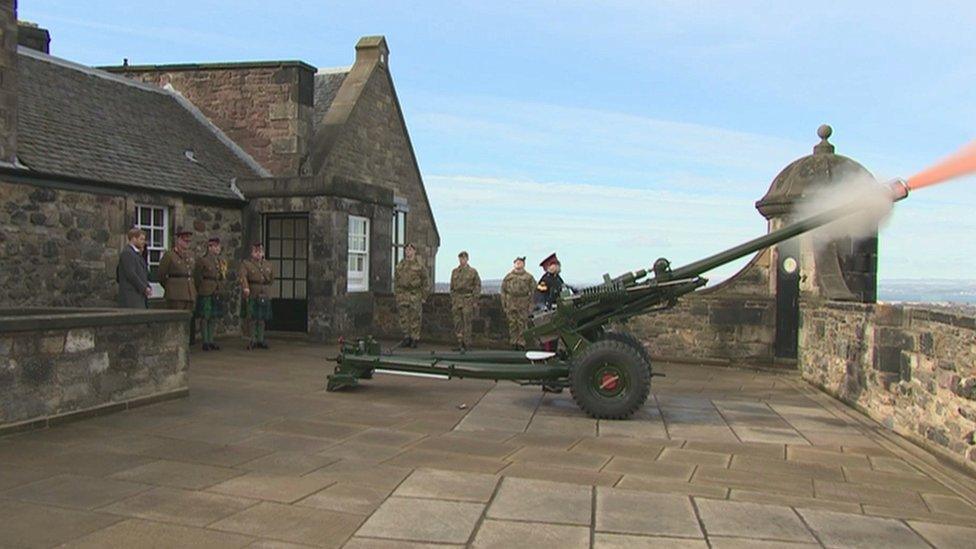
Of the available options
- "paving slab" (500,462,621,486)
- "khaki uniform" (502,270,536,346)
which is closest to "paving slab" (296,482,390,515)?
"paving slab" (500,462,621,486)

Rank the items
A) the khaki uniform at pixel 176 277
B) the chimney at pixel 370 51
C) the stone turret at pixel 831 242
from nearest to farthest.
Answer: the stone turret at pixel 831 242, the khaki uniform at pixel 176 277, the chimney at pixel 370 51

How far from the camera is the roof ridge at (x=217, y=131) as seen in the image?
17.0 meters

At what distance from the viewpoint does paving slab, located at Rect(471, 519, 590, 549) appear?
402cm

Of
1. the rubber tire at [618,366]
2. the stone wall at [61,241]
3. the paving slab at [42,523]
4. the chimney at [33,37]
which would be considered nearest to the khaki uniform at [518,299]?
the rubber tire at [618,366]

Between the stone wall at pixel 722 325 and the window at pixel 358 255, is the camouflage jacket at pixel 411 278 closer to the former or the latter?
the window at pixel 358 255

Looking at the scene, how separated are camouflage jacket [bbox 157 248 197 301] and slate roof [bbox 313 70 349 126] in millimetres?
8062

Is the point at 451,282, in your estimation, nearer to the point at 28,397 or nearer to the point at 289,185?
the point at 289,185

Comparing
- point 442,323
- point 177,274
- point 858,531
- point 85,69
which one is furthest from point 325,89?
point 858,531

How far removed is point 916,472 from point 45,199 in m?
11.1

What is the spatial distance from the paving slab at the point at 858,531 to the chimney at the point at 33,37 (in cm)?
1687

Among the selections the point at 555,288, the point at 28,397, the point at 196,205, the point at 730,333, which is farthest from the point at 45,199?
the point at 730,333

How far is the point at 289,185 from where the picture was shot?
1438 centimetres

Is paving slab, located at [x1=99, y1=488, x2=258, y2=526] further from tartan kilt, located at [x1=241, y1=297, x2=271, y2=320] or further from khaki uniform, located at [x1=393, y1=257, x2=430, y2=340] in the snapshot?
khaki uniform, located at [x1=393, y1=257, x2=430, y2=340]

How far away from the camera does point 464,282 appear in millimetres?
13945
